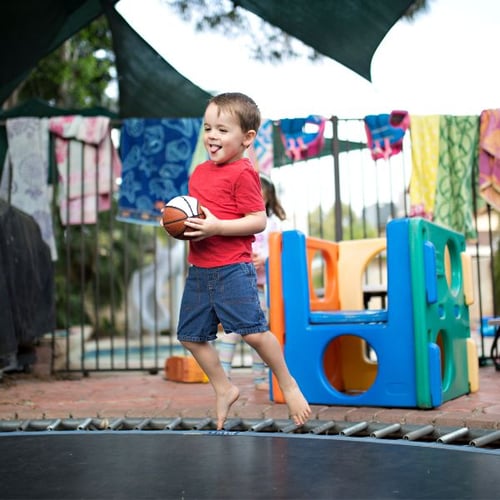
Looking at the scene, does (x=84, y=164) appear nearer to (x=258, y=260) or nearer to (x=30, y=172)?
(x=30, y=172)

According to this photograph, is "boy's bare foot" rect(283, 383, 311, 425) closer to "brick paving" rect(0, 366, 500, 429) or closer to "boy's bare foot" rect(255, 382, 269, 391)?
"brick paving" rect(0, 366, 500, 429)

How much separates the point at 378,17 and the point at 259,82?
2859 mm

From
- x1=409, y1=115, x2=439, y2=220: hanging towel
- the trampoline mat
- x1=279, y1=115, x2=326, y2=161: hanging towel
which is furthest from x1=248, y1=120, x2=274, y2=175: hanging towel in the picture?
the trampoline mat

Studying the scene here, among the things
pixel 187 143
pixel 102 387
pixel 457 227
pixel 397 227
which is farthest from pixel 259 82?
pixel 397 227

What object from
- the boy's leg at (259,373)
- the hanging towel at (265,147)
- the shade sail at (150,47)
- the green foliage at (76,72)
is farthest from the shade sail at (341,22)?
the green foliage at (76,72)

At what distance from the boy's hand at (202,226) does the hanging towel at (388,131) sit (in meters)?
2.53

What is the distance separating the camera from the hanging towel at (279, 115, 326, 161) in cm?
405

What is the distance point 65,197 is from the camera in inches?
165

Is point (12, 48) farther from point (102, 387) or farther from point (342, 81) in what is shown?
point (342, 81)

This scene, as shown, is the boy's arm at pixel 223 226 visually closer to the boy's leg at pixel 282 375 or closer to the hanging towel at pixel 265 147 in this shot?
the boy's leg at pixel 282 375

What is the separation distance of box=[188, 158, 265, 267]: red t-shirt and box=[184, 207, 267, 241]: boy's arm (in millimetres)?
29

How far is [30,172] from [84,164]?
33cm

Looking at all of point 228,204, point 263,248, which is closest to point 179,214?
point 228,204

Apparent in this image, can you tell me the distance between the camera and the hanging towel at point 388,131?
3.98 m
